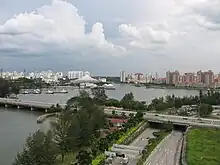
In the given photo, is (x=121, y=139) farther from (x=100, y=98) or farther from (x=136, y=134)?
(x=100, y=98)

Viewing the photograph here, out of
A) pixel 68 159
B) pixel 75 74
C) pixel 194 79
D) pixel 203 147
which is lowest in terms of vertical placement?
pixel 68 159

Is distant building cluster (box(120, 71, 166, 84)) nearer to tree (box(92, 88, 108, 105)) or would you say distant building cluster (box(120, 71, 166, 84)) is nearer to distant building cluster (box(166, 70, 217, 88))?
distant building cluster (box(166, 70, 217, 88))

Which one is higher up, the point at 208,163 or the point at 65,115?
the point at 65,115

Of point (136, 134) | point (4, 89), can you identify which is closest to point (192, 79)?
point (4, 89)

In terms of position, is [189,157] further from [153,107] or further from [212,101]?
[212,101]

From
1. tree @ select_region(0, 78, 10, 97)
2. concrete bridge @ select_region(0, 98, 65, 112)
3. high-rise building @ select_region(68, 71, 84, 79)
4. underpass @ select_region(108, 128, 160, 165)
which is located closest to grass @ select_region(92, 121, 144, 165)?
underpass @ select_region(108, 128, 160, 165)

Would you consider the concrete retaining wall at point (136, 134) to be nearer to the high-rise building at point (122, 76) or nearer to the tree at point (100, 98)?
the tree at point (100, 98)

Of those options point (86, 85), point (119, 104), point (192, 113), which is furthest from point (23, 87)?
point (192, 113)
